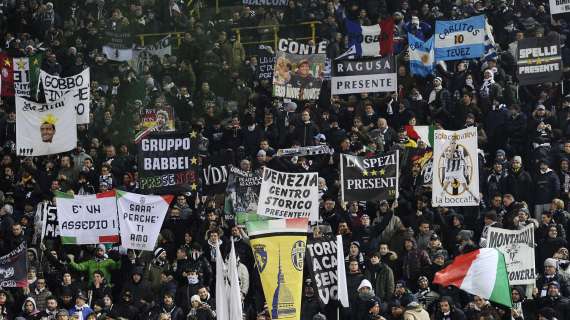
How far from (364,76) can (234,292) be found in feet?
26.3

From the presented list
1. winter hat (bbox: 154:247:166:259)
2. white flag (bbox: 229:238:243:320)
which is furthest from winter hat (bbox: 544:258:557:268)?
winter hat (bbox: 154:247:166:259)

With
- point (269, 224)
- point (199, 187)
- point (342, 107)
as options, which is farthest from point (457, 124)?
point (269, 224)

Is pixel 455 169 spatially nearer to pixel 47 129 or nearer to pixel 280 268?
pixel 280 268

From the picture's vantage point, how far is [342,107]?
30.0 meters

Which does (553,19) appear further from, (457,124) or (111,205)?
(111,205)

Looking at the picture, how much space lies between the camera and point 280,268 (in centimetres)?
2275

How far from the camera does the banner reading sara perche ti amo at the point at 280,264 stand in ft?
74.5

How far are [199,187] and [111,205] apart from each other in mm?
1482

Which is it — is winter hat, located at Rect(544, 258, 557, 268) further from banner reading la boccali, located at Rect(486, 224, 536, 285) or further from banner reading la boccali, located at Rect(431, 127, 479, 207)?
banner reading la boccali, located at Rect(431, 127, 479, 207)

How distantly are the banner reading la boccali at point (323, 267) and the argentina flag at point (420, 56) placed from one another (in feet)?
24.1

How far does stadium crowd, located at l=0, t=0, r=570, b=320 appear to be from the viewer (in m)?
24.7

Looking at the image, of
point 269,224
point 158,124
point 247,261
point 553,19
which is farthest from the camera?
point 553,19

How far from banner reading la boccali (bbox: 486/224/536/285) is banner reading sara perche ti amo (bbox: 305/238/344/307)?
6.99 feet

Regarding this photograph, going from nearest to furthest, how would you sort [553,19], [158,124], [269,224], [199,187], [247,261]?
[269,224] → [247,261] → [199,187] → [158,124] → [553,19]
